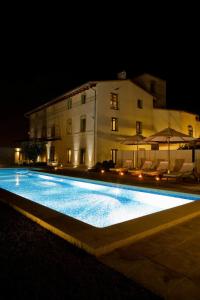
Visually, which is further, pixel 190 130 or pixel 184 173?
pixel 190 130

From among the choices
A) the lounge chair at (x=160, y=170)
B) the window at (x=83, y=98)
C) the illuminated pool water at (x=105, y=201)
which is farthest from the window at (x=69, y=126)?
the illuminated pool water at (x=105, y=201)

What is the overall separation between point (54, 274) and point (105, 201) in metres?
6.11

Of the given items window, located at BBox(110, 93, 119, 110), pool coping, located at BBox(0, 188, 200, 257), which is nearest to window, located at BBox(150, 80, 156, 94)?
window, located at BBox(110, 93, 119, 110)

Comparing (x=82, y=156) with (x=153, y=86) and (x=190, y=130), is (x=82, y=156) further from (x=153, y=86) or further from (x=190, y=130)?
(x=190, y=130)

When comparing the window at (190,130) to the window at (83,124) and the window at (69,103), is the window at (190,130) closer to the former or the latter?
the window at (83,124)

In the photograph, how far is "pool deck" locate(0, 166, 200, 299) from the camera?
2.66m

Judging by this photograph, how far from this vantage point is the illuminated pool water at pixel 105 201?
699cm

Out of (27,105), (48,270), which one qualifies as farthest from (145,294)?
(27,105)

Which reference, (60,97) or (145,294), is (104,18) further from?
(145,294)

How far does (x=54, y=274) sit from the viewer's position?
2883 millimetres

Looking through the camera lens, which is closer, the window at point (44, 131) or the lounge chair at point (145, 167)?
the lounge chair at point (145, 167)

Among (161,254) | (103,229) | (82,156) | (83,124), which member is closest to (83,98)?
(83,124)

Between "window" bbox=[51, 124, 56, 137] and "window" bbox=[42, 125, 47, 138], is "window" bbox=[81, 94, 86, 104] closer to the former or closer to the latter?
"window" bbox=[51, 124, 56, 137]

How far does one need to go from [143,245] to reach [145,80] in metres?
25.5
